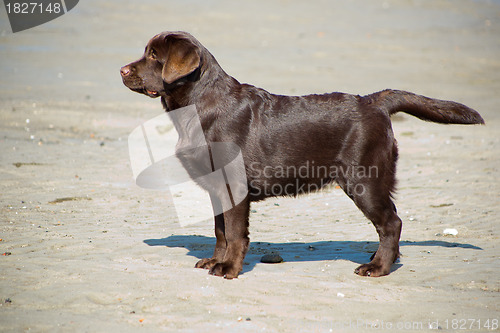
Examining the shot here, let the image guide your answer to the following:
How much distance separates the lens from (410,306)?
15.4 feet

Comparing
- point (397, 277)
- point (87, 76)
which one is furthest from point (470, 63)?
point (397, 277)

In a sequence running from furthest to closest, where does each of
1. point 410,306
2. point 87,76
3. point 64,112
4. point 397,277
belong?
point 87,76, point 64,112, point 397,277, point 410,306

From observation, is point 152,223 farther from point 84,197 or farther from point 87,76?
point 87,76

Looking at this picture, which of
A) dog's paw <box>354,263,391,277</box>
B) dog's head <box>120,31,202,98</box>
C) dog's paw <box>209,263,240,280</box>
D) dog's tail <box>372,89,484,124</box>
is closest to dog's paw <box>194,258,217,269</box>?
dog's paw <box>209,263,240,280</box>

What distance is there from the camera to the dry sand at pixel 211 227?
4.46m

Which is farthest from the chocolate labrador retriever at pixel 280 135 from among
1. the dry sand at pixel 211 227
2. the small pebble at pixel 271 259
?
the dry sand at pixel 211 227

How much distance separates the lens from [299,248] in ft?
20.8

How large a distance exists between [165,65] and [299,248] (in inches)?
94.0

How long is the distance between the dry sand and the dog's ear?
1.69 meters

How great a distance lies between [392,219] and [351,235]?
4.65 ft

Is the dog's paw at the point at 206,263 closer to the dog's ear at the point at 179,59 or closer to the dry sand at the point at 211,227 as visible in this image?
the dry sand at the point at 211,227

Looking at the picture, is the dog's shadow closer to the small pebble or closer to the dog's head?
the small pebble

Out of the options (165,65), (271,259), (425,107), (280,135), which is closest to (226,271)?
(271,259)

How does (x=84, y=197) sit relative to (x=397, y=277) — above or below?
below
